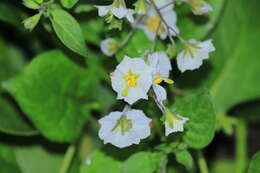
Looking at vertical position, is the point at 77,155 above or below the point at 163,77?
below

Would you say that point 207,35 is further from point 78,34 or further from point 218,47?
point 78,34

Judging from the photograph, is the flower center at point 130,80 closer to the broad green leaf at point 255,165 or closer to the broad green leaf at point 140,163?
the broad green leaf at point 140,163

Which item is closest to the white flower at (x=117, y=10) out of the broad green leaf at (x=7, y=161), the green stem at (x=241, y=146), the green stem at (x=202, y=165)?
the green stem at (x=202, y=165)

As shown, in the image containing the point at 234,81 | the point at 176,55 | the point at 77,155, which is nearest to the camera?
the point at 176,55

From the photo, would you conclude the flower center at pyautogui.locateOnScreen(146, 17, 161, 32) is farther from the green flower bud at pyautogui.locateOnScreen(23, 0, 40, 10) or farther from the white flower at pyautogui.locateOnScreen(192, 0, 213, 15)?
the green flower bud at pyautogui.locateOnScreen(23, 0, 40, 10)

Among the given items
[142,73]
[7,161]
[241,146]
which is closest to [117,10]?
[142,73]

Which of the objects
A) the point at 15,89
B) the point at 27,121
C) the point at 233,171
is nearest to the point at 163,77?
the point at 15,89

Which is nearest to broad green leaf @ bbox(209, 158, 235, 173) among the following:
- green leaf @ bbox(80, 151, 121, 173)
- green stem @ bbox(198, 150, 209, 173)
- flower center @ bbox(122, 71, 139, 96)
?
green stem @ bbox(198, 150, 209, 173)
